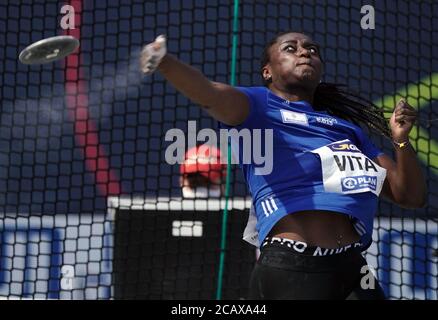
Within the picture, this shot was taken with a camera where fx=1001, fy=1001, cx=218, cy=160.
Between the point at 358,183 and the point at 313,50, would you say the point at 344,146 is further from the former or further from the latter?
the point at 313,50

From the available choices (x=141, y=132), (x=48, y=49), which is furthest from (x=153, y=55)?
(x=141, y=132)

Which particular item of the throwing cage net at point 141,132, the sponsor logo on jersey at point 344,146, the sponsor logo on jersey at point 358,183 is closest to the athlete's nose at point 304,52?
the sponsor logo on jersey at point 344,146

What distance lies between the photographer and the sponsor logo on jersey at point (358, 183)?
3.54 m

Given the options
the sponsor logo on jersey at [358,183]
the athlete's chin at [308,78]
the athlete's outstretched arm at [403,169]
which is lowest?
the sponsor logo on jersey at [358,183]

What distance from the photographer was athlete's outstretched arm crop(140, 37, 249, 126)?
2.99 metres

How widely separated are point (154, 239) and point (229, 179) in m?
0.56

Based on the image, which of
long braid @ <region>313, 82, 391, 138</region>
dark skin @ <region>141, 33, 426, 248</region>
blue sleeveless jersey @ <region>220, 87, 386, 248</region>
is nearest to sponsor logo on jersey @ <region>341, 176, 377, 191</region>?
blue sleeveless jersey @ <region>220, 87, 386, 248</region>

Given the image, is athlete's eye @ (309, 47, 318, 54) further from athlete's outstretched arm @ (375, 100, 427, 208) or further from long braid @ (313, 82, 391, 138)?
athlete's outstretched arm @ (375, 100, 427, 208)

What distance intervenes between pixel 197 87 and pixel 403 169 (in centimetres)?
104

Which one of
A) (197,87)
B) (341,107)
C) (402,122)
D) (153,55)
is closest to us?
(153,55)

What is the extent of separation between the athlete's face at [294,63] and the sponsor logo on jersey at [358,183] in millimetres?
426

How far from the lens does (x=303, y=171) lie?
11.6 feet

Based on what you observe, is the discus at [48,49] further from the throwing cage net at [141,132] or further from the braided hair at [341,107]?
the throwing cage net at [141,132]

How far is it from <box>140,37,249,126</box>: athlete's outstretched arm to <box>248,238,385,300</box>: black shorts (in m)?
0.48
